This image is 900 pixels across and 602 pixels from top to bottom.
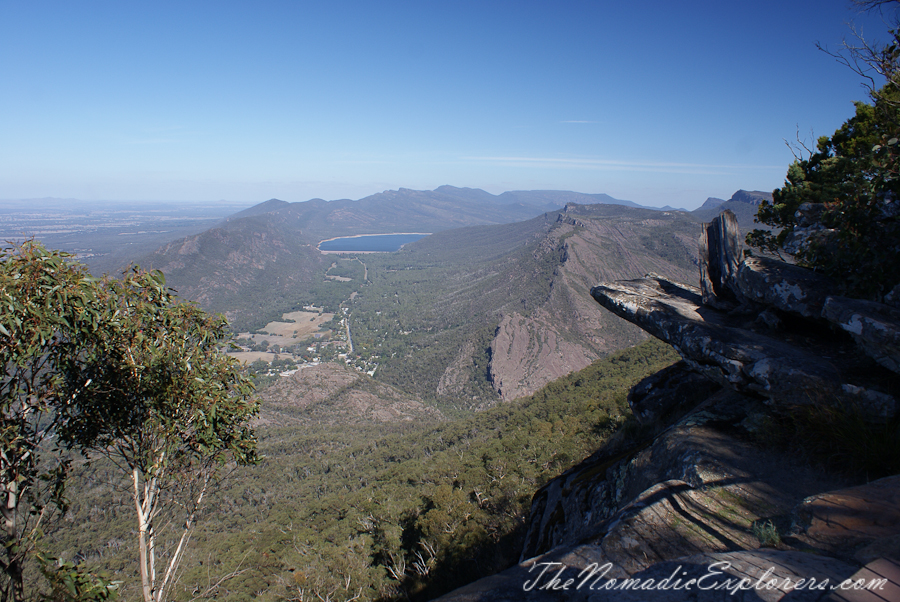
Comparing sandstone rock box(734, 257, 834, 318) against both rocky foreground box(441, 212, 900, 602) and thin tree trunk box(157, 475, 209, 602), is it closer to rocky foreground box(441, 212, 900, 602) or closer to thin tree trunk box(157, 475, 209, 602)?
rocky foreground box(441, 212, 900, 602)

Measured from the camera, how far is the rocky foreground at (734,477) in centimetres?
389

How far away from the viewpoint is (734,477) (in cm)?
608

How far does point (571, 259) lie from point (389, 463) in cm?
13556

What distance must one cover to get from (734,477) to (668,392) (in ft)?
18.9

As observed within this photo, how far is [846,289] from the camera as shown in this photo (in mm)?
8211

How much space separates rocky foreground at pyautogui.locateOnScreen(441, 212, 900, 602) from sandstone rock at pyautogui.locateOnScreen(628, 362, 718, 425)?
4 centimetres

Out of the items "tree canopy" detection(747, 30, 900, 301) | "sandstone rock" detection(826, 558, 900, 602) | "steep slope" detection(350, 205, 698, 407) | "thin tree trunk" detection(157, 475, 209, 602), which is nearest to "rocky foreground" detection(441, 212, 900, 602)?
"sandstone rock" detection(826, 558, 900, 602)

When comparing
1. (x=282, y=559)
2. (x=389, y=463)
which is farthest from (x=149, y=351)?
(x=389, y=463)

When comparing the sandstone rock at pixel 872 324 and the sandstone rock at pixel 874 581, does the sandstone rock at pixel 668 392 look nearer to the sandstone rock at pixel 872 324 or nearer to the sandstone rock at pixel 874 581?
the sandstone rock at pixel 872 324

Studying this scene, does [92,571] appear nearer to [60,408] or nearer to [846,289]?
[60,408]

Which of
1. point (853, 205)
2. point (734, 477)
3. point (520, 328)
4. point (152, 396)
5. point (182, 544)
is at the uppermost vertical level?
point (853, 205)

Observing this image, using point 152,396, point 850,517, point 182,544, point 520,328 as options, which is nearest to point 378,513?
point 182,544

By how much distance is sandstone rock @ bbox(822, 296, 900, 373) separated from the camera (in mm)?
6211

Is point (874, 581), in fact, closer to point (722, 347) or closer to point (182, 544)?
point (722, 347)
